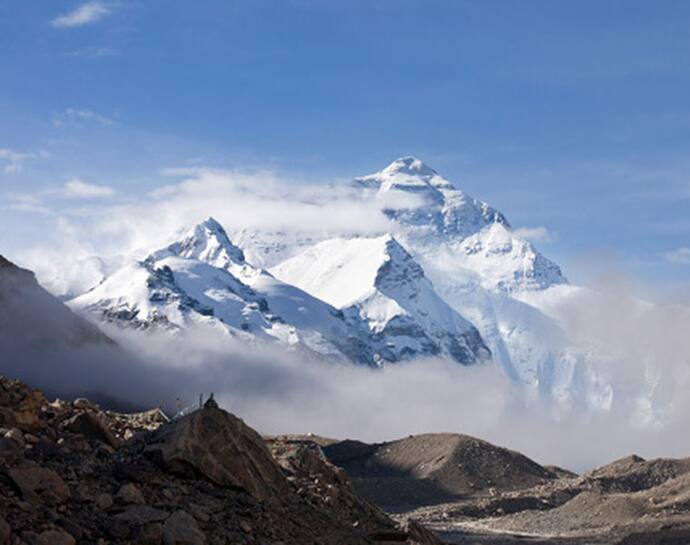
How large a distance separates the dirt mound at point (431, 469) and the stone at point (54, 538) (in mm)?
57812

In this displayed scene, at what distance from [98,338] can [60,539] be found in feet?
438

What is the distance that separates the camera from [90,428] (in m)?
17.5

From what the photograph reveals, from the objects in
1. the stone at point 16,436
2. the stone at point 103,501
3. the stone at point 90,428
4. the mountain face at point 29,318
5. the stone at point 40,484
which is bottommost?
the stone at point 103,501

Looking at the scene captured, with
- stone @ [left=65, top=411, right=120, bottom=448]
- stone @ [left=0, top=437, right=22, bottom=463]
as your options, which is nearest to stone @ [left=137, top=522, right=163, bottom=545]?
stone @ [left=0, top=437, right=22, bottom=463]

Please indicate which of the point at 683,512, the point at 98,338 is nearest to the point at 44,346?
the point at 98,338

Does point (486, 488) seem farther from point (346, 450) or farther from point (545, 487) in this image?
point (346, 450)

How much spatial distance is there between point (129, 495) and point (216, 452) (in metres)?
2.33

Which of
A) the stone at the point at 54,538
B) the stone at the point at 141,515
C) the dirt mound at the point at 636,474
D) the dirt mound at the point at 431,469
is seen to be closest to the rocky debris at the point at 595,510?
the dirt mound at the point at 636,474

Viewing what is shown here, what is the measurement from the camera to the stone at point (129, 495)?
14250mm

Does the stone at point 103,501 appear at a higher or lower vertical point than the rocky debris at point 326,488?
lower

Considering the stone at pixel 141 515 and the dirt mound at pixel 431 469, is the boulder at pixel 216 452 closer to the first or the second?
the stone at pixel 141 515

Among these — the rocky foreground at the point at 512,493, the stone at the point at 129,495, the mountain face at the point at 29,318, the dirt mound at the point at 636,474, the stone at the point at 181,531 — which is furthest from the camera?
the mountain face at the point at 29,318

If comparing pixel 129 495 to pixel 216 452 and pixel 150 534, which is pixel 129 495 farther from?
pixel 216 452

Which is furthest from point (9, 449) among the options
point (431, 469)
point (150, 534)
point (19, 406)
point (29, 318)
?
point (29, 318)
